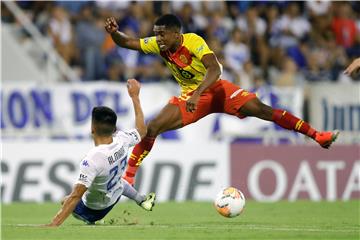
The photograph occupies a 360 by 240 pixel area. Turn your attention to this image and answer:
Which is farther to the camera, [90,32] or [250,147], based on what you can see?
[90,32]

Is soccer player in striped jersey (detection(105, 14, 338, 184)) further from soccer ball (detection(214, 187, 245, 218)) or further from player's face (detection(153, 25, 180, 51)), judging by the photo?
soccer ball (detection(214, 187, 245, 218))

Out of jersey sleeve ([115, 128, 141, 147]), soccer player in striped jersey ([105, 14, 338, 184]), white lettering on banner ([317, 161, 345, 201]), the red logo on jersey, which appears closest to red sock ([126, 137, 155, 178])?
soccer player in striped jersey ([105, 14, 338, 184])

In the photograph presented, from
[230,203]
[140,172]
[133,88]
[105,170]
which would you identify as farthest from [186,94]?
[140,172]

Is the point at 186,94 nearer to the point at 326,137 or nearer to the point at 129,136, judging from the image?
the point at 326,137

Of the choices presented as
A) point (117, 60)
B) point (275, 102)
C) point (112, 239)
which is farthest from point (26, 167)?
point (112, 239)

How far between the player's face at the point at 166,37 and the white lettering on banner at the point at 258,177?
20.2 feet

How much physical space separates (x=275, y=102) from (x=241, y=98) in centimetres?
Result: 747

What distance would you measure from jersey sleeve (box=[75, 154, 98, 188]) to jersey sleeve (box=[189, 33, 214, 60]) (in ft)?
8.74

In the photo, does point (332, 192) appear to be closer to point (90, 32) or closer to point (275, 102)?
point (275, 102)

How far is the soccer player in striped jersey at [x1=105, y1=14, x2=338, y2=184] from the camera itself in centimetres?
1348

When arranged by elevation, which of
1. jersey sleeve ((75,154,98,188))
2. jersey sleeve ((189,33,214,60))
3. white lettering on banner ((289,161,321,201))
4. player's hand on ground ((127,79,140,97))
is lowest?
white lettering on banner ((289,161,321,201))

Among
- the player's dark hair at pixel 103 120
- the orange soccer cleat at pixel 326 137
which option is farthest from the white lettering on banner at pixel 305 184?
the player's dark hair at pixel 103 120

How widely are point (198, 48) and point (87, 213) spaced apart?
8.82ft

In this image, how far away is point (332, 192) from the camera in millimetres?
19391
